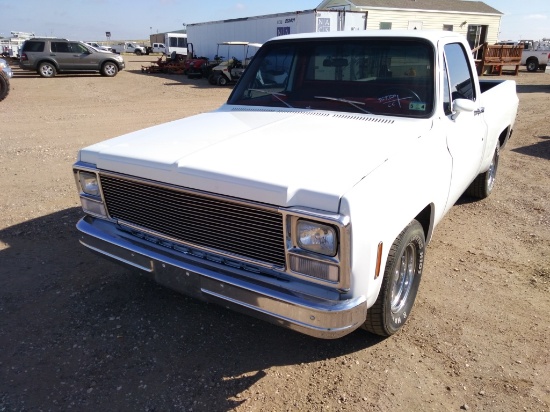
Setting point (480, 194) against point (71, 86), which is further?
point (71, 86)

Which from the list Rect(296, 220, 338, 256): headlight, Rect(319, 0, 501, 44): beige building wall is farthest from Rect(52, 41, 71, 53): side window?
Rect(296, 220, 338, 256): headlight

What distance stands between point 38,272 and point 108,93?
14.2 metres

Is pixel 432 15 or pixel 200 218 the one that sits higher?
pixel 432 15

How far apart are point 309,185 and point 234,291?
2.37 ft

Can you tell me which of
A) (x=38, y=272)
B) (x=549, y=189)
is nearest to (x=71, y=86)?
(x=38, y=272)

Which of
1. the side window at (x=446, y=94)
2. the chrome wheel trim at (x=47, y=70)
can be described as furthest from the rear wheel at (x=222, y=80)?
the side window at (x=446, y=94)

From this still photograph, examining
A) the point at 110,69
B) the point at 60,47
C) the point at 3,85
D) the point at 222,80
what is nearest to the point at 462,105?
the point at 3,85

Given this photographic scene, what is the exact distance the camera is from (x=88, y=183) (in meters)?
3.10

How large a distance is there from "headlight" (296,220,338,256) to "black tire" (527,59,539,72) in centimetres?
2910

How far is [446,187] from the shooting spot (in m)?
3.32

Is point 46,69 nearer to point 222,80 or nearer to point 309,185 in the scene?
point 222,80

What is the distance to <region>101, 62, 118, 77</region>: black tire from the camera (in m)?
22.1

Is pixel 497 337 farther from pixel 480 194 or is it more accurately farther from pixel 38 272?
pixel 38 272

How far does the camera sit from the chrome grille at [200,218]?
235 centimetres
